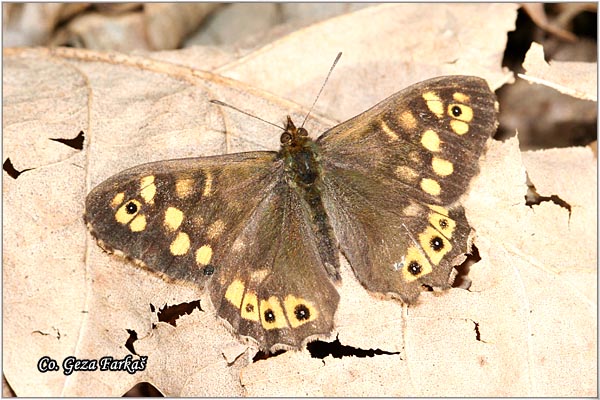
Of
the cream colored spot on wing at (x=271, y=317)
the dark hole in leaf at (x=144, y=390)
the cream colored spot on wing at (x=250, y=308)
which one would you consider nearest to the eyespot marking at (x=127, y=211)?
the cream colored spot on wing at (x=250, y=308)

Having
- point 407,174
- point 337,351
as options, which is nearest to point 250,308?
point 337,351

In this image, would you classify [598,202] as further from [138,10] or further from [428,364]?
[138,10]

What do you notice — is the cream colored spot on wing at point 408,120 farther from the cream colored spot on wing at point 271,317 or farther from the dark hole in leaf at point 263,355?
the dark hole in leaf at point 263,355

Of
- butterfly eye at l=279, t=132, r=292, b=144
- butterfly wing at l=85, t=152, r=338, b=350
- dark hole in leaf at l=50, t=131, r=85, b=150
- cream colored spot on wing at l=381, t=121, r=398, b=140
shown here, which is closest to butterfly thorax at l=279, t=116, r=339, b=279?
butterfly eye at l=279, t=132, r=292, b=144

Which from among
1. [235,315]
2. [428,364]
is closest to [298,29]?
[235,315]

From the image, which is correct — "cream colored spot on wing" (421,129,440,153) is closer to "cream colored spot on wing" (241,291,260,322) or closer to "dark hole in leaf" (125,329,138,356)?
"cream colored spot on wing" (241,291,260,322)
